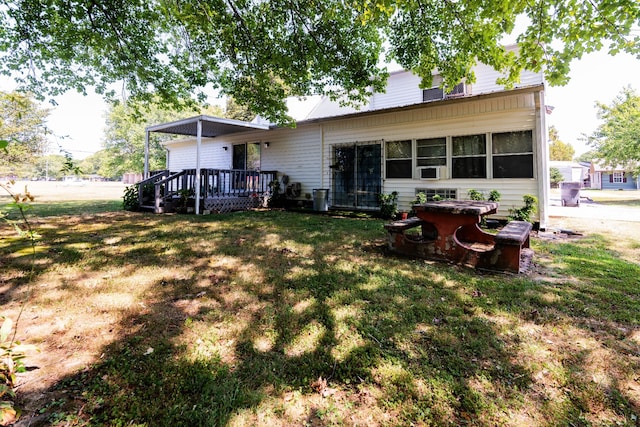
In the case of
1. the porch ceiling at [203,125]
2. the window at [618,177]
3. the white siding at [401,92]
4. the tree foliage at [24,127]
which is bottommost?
the tree foliage at [24,127]

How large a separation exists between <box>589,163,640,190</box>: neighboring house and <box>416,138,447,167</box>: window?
37.6 m

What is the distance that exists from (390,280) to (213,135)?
1306 centimetres

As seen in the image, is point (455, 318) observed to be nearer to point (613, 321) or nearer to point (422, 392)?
point (422, 392)

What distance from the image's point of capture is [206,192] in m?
9.98

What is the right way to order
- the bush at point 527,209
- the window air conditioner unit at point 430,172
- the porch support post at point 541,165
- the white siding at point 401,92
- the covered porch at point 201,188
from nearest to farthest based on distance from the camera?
the bush at point 527,209, the porch support post at point 541,165, the window air conditioner unit at point 430,172, the covered porch at point 201,188, the white siding at point 401,92

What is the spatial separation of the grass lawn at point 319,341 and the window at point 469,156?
439 centimetres

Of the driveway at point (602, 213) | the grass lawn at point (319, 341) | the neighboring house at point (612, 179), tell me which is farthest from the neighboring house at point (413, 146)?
the neighboring house at point (612, 179)

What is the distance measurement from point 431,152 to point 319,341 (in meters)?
8.20

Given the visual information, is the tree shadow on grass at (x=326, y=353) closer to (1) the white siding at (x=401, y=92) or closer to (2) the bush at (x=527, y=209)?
(2) the bush at (x=527, y=209)

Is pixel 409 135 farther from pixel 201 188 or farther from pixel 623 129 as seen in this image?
pixel 623 129

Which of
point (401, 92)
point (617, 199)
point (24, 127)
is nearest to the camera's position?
point (24, 127)

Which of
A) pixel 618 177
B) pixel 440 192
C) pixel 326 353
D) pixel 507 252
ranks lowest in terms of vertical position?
pixel 326 353

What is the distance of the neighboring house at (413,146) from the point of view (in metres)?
7.66

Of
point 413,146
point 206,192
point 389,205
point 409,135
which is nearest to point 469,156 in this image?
point 413,146
